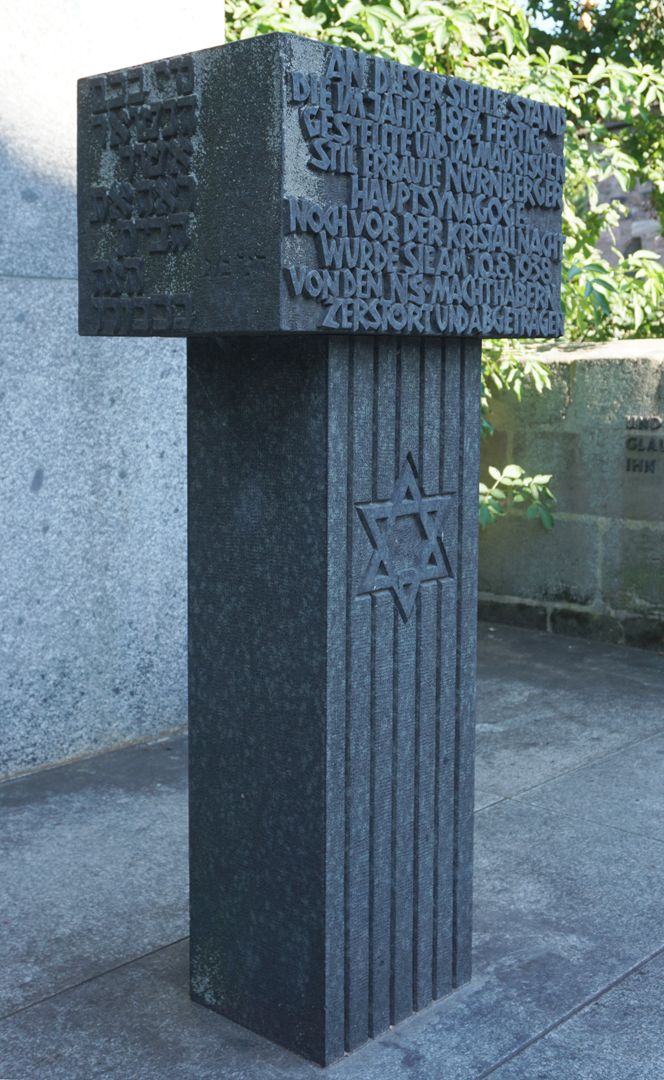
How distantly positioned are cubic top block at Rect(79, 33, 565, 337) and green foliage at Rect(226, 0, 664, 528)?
8.97 feet

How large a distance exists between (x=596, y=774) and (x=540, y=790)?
0.28m

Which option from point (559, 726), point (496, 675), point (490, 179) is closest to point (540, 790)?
point (559, 726)

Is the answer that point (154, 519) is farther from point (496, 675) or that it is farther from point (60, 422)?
point (496, 675)

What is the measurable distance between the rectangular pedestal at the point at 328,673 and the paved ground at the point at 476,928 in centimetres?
15

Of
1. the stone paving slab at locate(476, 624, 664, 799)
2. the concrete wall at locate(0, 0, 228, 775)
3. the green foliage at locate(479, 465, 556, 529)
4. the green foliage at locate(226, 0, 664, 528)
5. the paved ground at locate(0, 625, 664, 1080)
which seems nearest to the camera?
the paved ground at locate(0, 625, 664, 1080)

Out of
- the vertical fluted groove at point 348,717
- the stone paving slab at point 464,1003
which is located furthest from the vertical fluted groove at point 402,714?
the stone paving slab at point 464,1003

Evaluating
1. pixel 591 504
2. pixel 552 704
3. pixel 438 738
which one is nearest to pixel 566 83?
pixel 591 504

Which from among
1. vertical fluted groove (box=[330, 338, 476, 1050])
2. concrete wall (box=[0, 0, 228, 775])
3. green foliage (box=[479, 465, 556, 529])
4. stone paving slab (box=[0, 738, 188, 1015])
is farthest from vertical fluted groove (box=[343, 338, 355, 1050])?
green foliage (box=[479, 465, 556, 529])

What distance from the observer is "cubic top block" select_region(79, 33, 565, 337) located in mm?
2297

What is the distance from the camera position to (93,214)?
267 centimetres

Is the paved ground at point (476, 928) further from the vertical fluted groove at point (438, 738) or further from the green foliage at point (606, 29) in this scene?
the green foliage at point (606, 29)

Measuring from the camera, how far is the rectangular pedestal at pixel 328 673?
8.48ft

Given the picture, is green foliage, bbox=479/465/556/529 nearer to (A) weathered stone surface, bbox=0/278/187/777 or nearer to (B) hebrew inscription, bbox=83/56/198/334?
(A) weathered stone surface, bbox=0/278/187/777
